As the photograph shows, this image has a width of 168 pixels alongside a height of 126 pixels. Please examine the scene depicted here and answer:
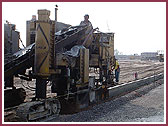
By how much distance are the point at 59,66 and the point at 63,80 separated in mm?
623

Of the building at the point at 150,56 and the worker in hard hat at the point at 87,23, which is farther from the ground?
the building at the point at 150,56

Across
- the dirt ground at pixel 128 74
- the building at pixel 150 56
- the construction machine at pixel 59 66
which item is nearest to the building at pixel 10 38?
the construction machine at pixel 59 66

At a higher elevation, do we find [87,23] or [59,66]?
[87,23]

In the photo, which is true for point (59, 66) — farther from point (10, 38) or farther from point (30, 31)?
point (10, 38)

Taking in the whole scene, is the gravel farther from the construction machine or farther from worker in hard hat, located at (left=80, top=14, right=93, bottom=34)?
worker in hard hat, located at (left=80, top=14, right=93, bottom=34)

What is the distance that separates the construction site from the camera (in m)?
6.89

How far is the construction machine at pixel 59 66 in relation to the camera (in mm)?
6879

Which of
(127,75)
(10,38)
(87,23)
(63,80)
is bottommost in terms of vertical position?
(127,75)

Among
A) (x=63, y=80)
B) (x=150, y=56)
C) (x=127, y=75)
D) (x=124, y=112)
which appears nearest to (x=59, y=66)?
(x=63, y=80)

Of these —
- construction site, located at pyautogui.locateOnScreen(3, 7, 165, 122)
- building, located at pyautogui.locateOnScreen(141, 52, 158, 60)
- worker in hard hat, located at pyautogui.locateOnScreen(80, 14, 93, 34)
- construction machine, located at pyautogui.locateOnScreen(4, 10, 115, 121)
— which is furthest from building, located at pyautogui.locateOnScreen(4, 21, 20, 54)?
building, located at pyautogui.locateOnScreen(141, 52, 158, 60)

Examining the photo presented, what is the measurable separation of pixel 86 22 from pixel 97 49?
1.28 m

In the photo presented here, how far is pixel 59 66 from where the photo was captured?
763cm

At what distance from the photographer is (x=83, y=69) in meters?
8.38

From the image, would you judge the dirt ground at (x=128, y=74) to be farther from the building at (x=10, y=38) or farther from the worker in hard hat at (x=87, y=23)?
the worker in hard hat at (x=87, y=23)
